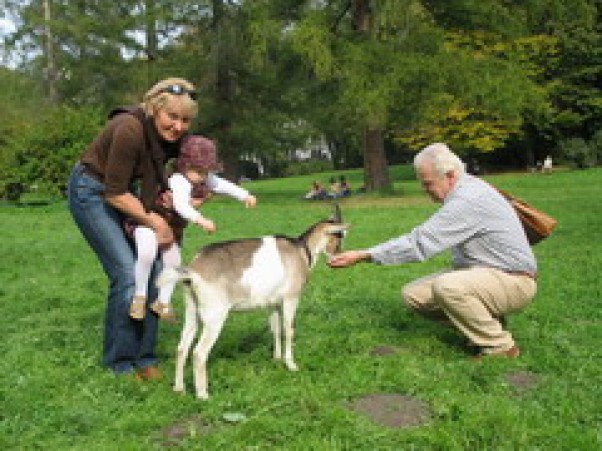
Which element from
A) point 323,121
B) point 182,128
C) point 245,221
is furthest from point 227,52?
point 182,128

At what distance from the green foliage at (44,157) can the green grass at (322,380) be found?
14.1 metres

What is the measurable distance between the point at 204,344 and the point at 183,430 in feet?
2.09

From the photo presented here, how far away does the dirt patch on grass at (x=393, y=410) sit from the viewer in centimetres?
411

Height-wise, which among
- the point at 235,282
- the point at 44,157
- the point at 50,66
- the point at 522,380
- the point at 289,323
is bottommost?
the point at 522,380

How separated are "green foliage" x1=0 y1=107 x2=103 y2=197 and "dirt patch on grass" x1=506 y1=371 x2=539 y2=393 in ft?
64.0

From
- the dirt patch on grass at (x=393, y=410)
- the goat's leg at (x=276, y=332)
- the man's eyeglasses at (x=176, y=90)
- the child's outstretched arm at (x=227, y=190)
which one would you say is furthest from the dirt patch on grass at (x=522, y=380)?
the man's eyeglasses at (x=176, y=90)

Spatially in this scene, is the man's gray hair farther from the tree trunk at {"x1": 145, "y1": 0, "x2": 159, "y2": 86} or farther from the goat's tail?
the tree trunk at {"x1": 145, "y1": 0, "x2": 159, "y2": 86}

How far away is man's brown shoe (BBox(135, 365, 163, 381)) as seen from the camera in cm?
494

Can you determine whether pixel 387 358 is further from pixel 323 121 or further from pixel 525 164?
pixel 525 164

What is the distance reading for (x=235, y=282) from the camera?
4.63 meters

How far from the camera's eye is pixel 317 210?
19562 millimetres

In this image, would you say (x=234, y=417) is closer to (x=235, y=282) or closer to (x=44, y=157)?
(x=235, y=282)

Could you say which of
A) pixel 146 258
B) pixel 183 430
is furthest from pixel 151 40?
pixel 183 430

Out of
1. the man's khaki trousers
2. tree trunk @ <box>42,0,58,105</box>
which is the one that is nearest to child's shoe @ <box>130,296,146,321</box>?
the man's khaki trousers
